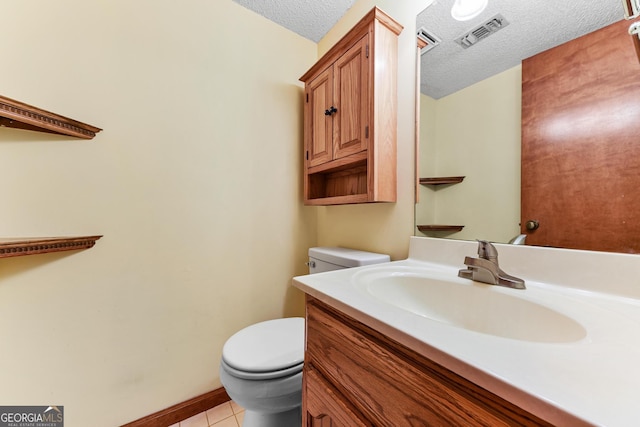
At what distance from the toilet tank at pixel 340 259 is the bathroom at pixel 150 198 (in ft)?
0.28

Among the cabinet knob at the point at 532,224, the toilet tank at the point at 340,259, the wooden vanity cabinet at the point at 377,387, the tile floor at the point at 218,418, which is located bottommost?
the tile floor at the point at 218,418

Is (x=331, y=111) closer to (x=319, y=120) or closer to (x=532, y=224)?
(x=319, y=120)

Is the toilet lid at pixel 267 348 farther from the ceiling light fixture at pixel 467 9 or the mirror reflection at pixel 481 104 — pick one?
the ceiling light fixture at pixel 467 9

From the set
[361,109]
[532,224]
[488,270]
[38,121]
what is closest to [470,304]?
[488,270]

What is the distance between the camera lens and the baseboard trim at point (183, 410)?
1.02m

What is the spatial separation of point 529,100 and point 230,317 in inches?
59.3

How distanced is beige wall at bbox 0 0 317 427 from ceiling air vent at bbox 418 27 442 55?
30.0 inches

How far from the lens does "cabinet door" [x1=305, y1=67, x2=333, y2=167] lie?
1.18 m

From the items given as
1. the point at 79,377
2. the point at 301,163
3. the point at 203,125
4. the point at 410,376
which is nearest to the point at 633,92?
the point at 410,376

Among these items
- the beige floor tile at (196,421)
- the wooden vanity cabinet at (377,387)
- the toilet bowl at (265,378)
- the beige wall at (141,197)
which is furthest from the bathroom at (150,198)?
the wooden vanity cabinet at (377,387)

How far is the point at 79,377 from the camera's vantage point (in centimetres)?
91

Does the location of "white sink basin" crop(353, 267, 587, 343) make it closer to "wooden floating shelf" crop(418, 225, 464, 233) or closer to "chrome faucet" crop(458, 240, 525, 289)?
"chrome faucet" crop(458, 240, 525, 289)

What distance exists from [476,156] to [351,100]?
57 cm

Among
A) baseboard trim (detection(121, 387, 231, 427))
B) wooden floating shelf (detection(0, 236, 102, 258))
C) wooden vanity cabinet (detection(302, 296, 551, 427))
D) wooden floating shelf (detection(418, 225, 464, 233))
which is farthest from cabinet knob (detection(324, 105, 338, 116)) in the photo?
baseboard trim (detection(121, 387, 231, 427))
